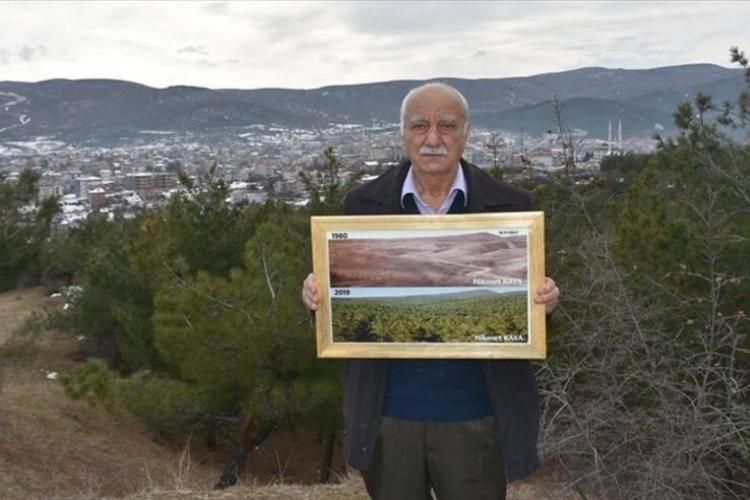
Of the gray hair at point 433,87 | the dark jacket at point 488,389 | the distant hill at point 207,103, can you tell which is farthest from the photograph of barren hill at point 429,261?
the distant hill at point 207,103

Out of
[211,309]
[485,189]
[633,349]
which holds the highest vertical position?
[485,189]

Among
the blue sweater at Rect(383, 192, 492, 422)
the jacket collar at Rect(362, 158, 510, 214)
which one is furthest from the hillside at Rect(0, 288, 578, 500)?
the jacket collar at Rect(362, 158, 510, 214)

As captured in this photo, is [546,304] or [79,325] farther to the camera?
[79,325]

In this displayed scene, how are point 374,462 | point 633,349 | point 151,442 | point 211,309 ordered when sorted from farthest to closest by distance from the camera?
1. point 151,442
2. point 211,309
3. point 633,349
4. point 374,462

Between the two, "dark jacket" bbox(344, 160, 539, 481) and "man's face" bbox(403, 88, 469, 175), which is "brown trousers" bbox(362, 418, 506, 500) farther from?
"man's face" bbox(403, 88, 469, 175)

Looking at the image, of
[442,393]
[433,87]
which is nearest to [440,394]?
[442,393]

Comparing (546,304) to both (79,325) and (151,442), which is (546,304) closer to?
(151,442)

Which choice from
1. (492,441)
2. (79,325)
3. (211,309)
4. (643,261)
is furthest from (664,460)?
(79,325)
